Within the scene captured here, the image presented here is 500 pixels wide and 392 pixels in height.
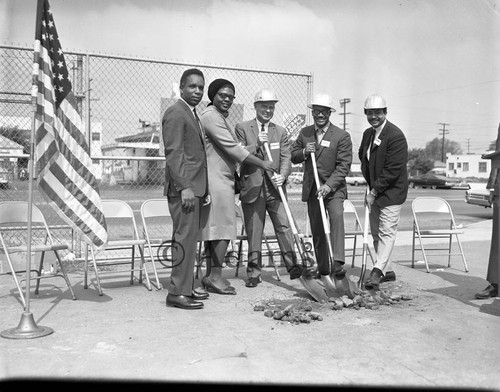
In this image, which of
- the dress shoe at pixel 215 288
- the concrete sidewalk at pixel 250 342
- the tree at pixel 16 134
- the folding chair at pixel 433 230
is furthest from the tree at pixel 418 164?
the concrete sidewalk at pixel 250 342

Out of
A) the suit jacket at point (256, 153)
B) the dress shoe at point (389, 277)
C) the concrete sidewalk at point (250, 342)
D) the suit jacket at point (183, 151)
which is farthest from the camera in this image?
the dress shoe at point (389, 277)

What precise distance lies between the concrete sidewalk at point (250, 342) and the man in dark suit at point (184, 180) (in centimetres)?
34

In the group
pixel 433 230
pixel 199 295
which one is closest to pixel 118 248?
pixel 199 295

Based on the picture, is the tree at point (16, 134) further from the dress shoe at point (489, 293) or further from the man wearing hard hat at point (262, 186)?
the dress shoe at point (489, 293)

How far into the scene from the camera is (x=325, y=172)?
6.85 meters

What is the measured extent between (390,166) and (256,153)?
5.35ft

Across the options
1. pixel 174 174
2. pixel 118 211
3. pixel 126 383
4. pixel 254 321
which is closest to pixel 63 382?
pixel 126 383

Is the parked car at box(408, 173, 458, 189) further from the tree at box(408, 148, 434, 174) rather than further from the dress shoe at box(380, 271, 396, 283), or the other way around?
the dress shoe at box(380, 271, 396, 283)

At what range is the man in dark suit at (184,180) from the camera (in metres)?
5.67

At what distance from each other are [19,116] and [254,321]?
454cm

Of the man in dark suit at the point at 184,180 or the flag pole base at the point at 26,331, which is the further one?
the man in dark suit at the point at 184,180

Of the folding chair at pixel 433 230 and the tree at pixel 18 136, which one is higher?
the tree at pixel 18 136

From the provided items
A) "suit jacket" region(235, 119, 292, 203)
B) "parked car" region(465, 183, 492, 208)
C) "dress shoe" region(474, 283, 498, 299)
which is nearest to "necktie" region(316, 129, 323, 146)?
"suit jacket" region(235, 119, 292, 203)

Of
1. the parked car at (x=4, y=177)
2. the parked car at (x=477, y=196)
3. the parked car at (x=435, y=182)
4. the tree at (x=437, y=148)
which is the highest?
the tree at (x=437, y=148)
